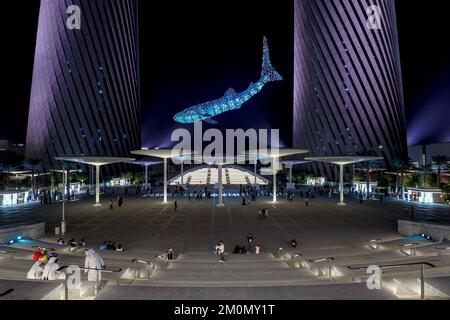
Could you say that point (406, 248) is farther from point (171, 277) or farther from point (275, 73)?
point (275, 73)

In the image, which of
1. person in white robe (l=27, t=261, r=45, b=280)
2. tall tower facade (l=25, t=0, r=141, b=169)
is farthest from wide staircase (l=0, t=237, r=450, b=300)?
tall tower facade (l=25, t=0, r=141, b=169)

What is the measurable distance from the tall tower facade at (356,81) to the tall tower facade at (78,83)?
47.0 meters

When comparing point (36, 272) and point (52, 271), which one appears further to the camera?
point (36, 272)

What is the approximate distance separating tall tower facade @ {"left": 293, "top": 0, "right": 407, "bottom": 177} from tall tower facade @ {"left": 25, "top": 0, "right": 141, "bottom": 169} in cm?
4703

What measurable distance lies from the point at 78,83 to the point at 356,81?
202 ft

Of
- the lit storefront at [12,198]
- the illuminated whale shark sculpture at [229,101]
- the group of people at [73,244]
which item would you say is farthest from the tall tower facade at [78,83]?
the group of people at [73,244]

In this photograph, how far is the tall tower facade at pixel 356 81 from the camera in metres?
74.9

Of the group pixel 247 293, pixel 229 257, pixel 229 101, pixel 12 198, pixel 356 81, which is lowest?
pixel 229 257

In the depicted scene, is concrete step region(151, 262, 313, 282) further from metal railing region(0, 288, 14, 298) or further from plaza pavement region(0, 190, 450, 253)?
metal railing region(0, 288, 14, 298)

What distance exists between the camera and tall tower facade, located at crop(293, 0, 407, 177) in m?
74.9

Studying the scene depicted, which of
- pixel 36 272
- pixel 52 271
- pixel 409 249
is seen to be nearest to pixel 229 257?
pixel 52 271

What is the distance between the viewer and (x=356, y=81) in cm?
7625

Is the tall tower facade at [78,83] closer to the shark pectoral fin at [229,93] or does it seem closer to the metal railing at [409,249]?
the shark pectoral fin at [229,93]

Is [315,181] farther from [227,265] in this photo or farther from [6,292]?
[6,292]
